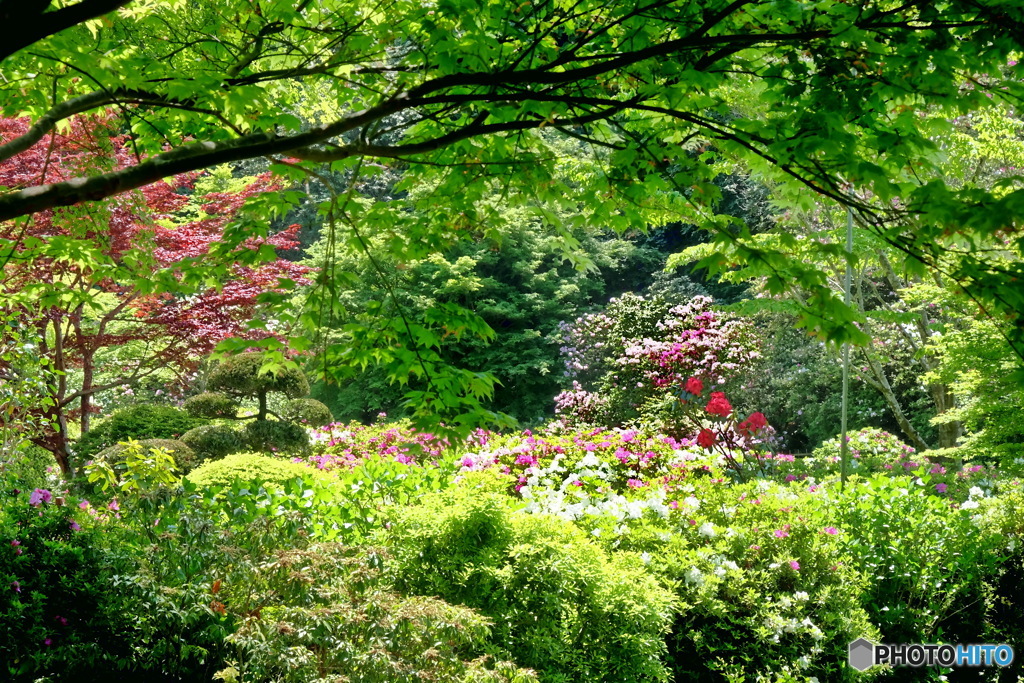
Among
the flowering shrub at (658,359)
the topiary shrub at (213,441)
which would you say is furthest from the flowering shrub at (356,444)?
the flowering shrub at (658,359)

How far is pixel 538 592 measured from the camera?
3.17m

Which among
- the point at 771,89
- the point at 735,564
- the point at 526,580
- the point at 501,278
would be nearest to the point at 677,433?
the point at 735,564

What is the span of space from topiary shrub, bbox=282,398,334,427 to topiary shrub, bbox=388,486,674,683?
22.8 feet

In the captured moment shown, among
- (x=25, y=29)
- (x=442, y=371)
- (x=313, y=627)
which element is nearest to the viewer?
(x=25, y=29)

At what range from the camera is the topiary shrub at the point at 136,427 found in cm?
790

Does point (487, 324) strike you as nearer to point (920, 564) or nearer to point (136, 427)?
point (920, 564)

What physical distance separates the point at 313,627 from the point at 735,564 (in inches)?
85.0

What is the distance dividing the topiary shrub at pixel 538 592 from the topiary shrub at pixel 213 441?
5129 mm

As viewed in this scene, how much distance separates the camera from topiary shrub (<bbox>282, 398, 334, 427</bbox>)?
1003cm

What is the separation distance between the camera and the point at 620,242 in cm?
1625

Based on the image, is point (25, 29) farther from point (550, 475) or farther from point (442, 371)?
point (550, 475)

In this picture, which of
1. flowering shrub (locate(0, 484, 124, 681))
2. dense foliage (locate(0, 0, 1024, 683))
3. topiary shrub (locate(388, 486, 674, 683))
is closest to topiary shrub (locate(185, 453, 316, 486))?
dense foliage (locate(0, 0, 1024, 683))

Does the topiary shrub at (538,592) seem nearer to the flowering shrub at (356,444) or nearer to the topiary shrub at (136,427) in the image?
the flowering shrub at (356,444)

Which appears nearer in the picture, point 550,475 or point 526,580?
point 526,580
